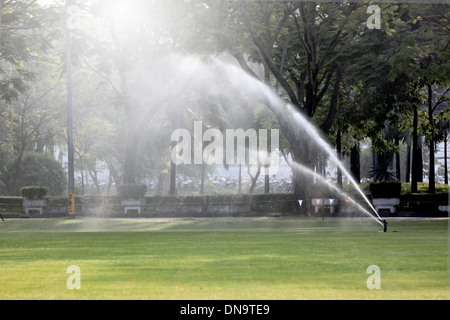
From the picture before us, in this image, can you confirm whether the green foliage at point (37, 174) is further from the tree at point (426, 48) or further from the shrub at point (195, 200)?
A: the tree at point (426, 48)

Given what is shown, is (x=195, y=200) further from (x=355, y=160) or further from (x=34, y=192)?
(x=355, y=160)

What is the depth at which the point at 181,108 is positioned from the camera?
182ft

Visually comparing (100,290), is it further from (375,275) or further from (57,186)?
(57,186)

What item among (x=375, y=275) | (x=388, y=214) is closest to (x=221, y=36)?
(x=388, y=214)

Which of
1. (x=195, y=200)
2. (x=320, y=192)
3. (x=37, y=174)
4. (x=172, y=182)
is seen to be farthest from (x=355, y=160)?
(x=37, y=174)

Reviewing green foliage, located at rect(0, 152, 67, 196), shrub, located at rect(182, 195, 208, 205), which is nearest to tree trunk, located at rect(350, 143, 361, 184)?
shrub, located at rect(182, 195, 208, 205)

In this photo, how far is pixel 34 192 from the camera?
162ft

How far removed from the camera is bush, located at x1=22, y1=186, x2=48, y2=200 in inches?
1934

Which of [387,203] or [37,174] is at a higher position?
[37,174]

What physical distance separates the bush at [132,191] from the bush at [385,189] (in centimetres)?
1523

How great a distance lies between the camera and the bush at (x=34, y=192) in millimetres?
49125

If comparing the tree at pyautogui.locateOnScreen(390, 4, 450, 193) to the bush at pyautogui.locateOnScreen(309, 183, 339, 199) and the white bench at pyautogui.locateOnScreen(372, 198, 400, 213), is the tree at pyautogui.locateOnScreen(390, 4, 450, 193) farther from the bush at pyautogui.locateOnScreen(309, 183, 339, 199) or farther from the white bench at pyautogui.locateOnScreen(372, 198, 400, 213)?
the bush at pyautogui.locateOnScreen(309, 183, 339, 199)

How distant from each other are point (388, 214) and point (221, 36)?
620 inches

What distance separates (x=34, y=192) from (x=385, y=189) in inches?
926
